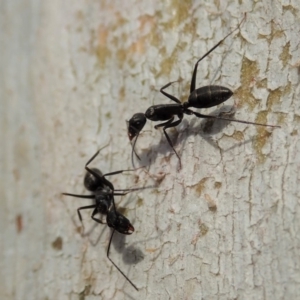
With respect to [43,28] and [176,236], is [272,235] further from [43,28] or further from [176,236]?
[43,28]

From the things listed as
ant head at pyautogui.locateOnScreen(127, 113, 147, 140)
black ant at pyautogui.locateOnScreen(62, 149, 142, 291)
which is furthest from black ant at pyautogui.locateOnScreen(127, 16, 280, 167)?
black ant at pyautogui.locateOnScreen(62, 149, 142, 291)

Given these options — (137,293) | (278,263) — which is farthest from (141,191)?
(278,263)

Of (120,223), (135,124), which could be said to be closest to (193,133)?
(135,124)

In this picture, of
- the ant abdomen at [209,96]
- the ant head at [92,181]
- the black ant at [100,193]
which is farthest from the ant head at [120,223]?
the ant abdomen at [209,96]

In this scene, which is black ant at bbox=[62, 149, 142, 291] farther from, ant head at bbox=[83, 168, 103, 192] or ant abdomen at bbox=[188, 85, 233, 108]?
ant abdomen at bbox=[188, 85, 233, 108]

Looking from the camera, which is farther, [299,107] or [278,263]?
[299,107]

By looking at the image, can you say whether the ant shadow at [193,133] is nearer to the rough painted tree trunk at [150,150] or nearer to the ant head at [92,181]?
the rough painted tree trunk at [150,150]

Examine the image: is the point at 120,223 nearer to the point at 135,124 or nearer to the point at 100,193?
the point at 100,193
